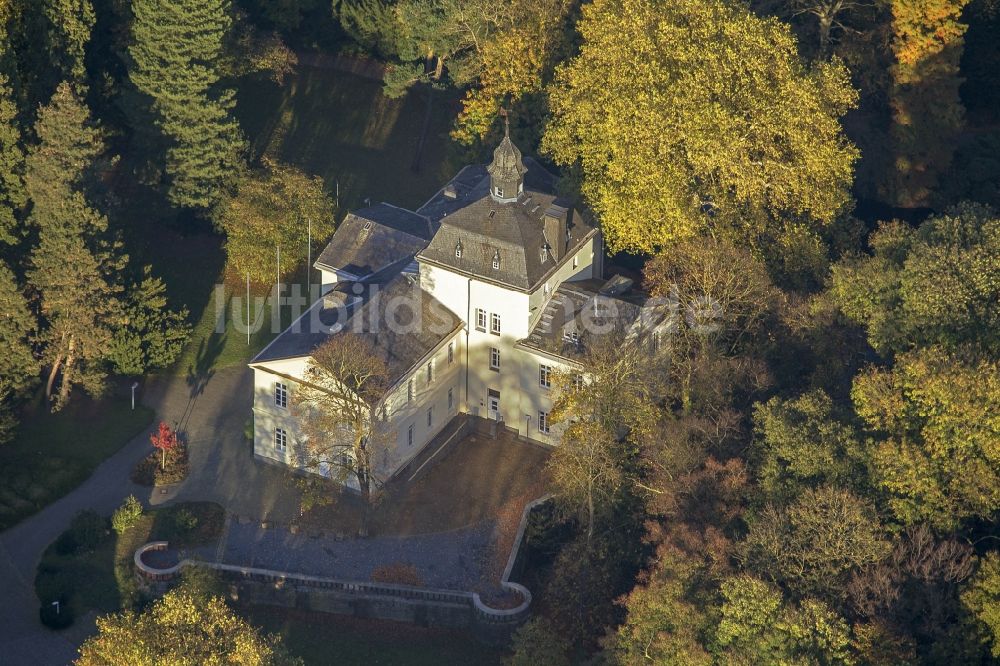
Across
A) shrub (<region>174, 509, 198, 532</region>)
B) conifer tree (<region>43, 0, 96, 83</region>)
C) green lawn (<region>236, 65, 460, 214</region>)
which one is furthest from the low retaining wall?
green lawn (<region>236, 65, 460, 214</region>)

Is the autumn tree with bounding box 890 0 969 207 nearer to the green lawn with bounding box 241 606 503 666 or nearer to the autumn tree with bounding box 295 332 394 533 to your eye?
the autumn tree with bounding box 295 332 394 533

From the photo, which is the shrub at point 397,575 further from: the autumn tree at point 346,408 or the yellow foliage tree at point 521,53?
the yellow foliage tree at point 521,53

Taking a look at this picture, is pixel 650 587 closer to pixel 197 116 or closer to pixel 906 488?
pixel 906 488

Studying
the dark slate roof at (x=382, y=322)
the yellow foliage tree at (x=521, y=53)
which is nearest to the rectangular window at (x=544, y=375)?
the dark slate roof at (x=382, y=322)

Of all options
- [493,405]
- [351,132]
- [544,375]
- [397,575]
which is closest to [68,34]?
[351,132]

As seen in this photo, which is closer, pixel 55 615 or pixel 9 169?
pixel 55 615

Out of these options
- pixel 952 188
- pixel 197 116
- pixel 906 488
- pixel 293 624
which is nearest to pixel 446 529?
pixel 293 624

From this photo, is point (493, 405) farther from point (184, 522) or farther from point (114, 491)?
point (114, 491)
